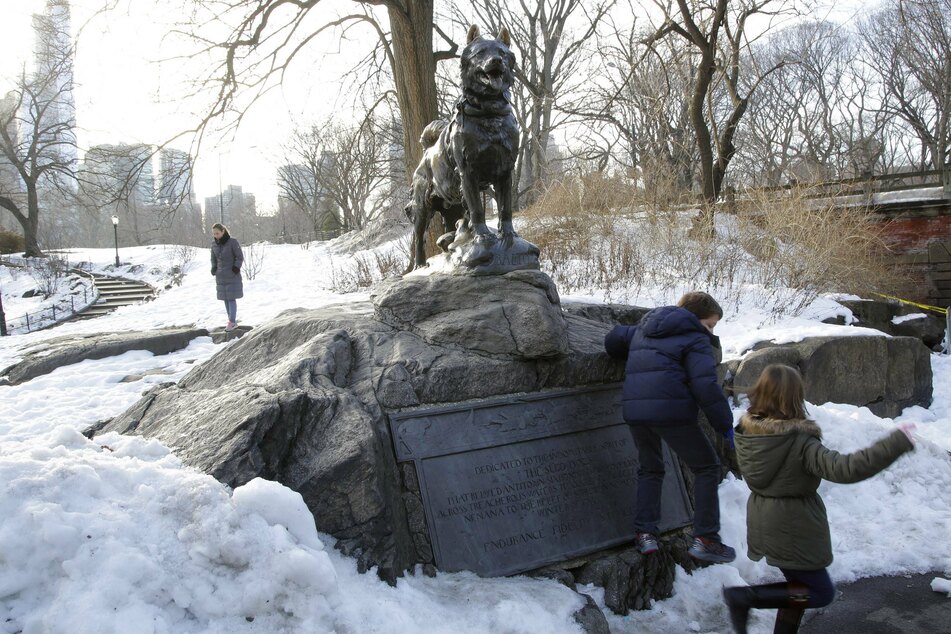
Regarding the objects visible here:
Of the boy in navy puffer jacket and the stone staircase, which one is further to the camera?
the stone staircase

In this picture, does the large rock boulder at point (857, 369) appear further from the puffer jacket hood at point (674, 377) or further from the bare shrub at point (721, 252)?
the puffer jacket hood at point (674, 377)

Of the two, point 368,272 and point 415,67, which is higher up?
point 415,67

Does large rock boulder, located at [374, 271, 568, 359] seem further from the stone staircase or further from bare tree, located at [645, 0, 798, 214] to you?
the stone staircase

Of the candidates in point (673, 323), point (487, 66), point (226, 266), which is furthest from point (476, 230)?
point (226, 266)

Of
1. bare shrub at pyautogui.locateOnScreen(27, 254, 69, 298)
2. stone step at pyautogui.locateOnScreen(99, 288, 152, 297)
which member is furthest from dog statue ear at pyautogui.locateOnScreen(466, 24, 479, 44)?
bare shrub at pyautogui.locateOnScreen(27, 254, 69, 298)

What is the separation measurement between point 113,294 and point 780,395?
23.4 metres

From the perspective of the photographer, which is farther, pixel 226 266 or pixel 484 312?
pixel 226 266

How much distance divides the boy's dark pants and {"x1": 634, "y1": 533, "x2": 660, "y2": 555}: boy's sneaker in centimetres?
3

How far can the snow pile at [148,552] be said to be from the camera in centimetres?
204

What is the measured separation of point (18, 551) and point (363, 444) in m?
1.35

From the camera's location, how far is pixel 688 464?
3.44 meters

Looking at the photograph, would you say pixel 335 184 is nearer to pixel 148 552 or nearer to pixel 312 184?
pixel 312 184

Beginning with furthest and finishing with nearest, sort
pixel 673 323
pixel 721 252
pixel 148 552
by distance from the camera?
pixel 721 252 → pixel 673 323 → pixel 148 552

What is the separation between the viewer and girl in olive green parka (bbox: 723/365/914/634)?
2.67m
